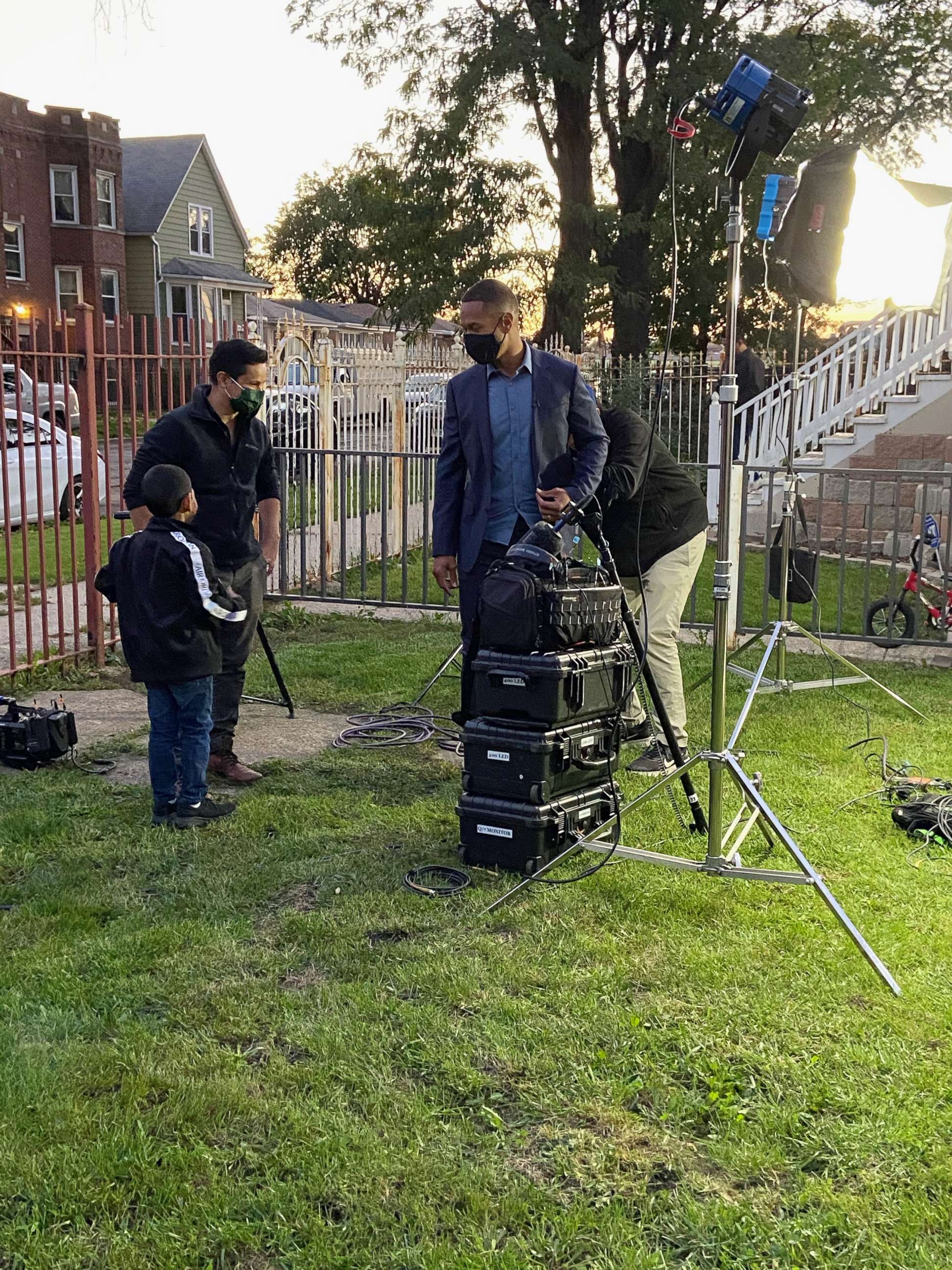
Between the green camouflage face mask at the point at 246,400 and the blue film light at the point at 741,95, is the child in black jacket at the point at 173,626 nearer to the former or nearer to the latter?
the green camouflage face mask at the point at 246,400

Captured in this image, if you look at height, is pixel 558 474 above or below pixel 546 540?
above

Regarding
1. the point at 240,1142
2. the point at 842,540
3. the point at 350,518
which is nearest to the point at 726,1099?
the point at 240,1142

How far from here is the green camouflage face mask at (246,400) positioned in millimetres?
5578

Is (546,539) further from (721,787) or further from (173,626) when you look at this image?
(173,626)

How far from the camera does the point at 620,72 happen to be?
82.0 ft

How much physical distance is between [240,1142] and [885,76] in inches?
1131

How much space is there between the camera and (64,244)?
36969 mm

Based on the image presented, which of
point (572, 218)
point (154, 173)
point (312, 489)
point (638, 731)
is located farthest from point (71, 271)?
point (638, 731)

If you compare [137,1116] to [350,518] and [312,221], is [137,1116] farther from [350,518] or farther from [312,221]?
[312,221]

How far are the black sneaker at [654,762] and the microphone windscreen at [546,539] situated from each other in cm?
164

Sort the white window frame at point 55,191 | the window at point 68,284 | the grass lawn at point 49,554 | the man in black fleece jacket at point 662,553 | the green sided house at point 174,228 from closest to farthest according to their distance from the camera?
the man in black fleece jacket at point 662,553 < the grass lawn at point 49,554 < the white window frame at point 55,191 < the window at point 68,284 < the green sided house at point 174,228

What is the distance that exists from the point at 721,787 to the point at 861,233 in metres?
2.27

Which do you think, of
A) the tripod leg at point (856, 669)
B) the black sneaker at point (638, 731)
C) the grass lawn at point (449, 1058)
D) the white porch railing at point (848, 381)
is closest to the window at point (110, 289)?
the white porch railing at point (848, 381)

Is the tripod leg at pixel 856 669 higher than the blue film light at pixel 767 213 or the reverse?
the reverse
